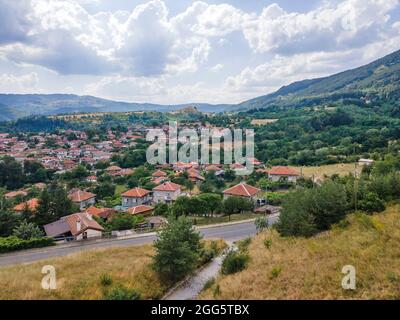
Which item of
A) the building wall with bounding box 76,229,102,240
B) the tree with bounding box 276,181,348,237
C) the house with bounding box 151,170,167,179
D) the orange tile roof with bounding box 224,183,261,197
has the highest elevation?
the tree with bounding box 276,181,348,237

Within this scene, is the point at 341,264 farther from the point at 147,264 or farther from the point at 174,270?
the point at 147,264

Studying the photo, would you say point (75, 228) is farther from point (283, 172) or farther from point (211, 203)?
point (283, 172)

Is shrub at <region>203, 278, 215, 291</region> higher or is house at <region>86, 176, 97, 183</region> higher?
shrub at <region>203, 278, 215, 291</region>

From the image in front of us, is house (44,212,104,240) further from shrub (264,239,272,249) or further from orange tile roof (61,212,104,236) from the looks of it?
shrub (264,239,272,249)

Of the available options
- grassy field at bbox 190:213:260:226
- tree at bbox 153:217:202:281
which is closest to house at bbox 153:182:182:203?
grassy field at bbox 190:213:260:226

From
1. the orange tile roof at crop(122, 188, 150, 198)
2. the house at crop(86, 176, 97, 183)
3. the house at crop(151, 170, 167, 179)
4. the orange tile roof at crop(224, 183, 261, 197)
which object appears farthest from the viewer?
the house at crop(86, 176, 97, 183)
